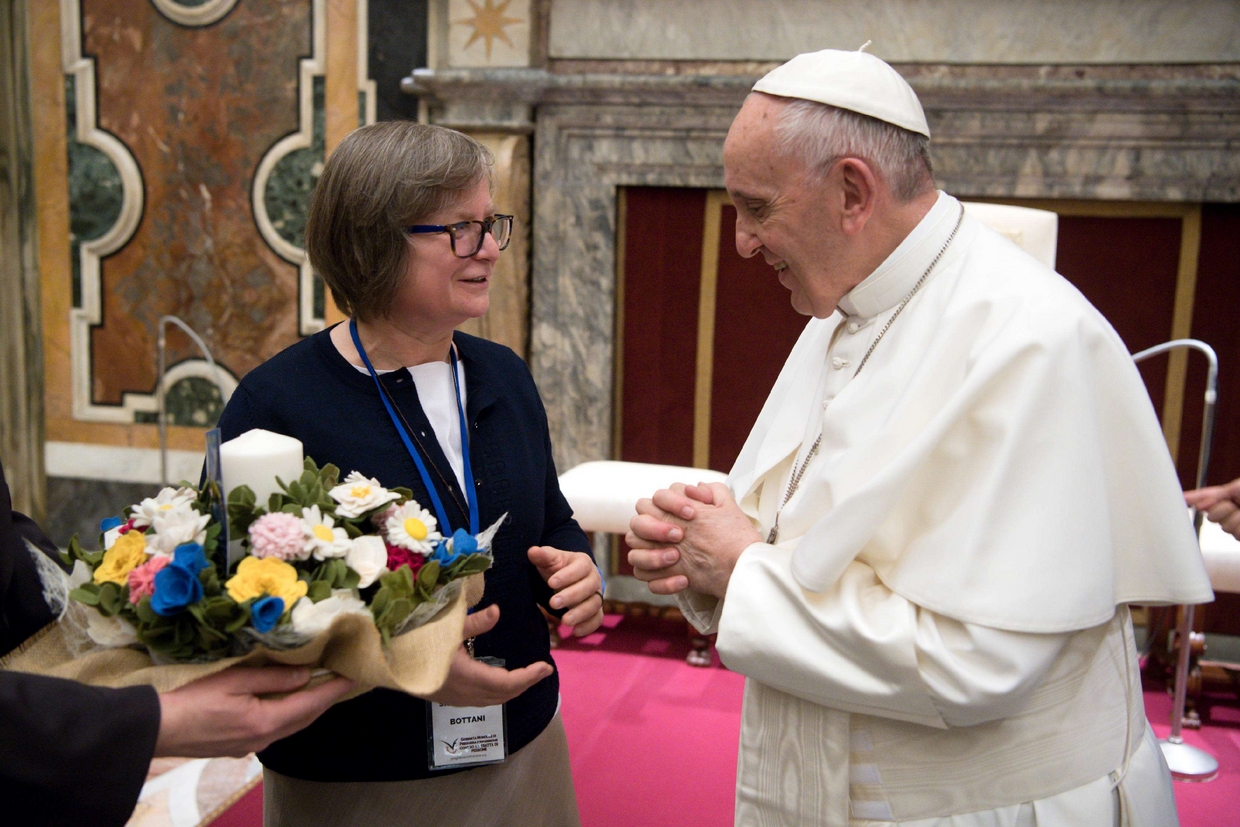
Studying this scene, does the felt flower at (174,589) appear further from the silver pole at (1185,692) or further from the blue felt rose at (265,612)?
the silver pole at (1185,692)

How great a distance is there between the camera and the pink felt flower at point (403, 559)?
1.45 metres

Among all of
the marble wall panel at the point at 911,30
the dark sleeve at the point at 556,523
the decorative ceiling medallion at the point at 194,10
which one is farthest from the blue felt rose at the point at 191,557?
the decorative ceiling medallion at the point at 194,10

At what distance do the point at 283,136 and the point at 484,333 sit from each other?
4.76ft

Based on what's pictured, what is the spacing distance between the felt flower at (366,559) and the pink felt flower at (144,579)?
0.23 metres

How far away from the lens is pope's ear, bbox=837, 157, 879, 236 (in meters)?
1.68

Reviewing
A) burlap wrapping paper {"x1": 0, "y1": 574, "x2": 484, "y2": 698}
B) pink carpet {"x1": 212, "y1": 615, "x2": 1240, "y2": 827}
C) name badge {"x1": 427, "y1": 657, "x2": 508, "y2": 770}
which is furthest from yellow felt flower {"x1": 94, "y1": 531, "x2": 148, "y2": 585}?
pink carpet {"x1": 212, "y1": 615, "x2": 1240, "y2": 827}

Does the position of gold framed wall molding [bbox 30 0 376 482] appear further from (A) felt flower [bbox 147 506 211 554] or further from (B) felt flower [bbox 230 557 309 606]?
(B) felt flower [bbox 230 557 309 606]

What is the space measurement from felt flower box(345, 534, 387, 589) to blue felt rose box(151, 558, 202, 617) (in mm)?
199

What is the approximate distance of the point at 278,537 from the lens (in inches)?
52.6

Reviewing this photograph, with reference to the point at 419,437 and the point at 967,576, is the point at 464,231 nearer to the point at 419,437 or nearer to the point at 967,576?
the point at 419,437

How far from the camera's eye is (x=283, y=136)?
5289 millimetres

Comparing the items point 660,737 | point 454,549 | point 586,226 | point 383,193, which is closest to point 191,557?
point 454,549

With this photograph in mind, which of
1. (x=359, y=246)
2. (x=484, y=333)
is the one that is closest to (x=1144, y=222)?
(x=484, y=333)

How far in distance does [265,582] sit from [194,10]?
4.90 meters
